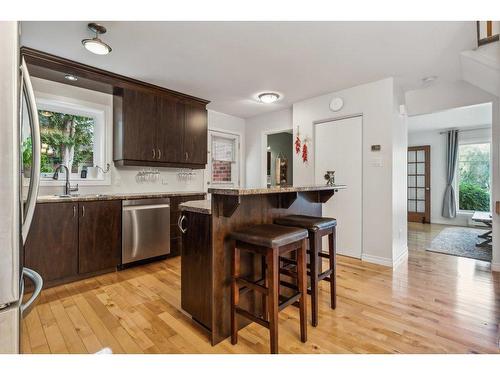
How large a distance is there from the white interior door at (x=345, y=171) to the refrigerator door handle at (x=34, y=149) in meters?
3.45

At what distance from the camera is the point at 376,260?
328 centimetres

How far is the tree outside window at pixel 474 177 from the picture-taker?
610 cm

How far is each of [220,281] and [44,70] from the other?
3.01 meters

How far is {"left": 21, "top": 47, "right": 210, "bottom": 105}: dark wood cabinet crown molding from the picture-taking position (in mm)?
2533

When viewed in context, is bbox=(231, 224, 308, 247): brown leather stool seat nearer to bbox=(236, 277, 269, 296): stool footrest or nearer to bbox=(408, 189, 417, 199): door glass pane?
bbox=(236, 277, 269, 296): stool footrest

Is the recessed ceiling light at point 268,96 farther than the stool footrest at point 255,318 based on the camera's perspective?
Yes

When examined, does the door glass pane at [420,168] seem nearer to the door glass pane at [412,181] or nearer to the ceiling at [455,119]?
the door glass pane at [412,181]

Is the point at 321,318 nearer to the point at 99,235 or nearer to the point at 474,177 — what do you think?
the point at 99,235

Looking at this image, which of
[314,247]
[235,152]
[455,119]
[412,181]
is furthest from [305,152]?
[412,181]

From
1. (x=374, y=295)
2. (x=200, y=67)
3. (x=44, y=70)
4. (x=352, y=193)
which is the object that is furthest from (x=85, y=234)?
(x=352, y=193)

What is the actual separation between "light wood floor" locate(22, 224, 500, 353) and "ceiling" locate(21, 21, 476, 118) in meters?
2.39

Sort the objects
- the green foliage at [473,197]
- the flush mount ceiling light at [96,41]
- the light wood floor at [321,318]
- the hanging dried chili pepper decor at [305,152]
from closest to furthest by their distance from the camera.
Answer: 1. the light wood floor at [321,318]
2. the flush mount ceiling light at [96,41]
3. the hanging dried chili pepper decor at [305,152]
4. the green foliage at [473,197]

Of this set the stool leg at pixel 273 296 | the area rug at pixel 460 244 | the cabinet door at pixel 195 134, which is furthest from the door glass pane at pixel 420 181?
the stool leg at pixel 273 296

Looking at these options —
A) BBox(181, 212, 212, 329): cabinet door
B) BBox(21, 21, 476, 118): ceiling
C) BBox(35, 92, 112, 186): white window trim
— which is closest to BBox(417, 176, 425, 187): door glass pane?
BBox(21, 21, 476, 118): ceiling
